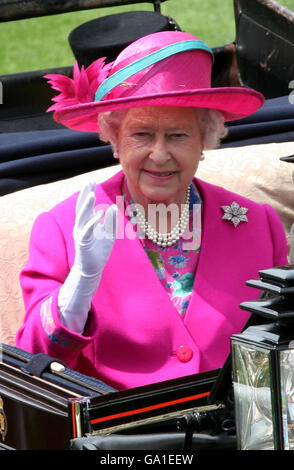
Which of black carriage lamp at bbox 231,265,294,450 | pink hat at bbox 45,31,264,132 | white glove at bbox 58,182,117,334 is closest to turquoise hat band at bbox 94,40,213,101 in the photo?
pink hat at bbox 45,31,264,132

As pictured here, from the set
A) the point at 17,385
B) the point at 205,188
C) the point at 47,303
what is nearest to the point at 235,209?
the point at 205,188

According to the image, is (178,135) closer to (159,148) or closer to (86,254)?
(159,148)

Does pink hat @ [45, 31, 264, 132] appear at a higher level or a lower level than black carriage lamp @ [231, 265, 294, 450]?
higher

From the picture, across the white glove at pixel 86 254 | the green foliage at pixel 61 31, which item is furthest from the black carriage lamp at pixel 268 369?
the green foliage at pixel 61 31

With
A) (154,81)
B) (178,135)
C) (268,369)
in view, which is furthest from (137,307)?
(268,369)

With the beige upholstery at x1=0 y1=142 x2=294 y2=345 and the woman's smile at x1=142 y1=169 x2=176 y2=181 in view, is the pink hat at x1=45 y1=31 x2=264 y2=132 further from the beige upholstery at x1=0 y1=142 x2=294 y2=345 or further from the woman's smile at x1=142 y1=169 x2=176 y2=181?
the beige upholstery at x1=0 y1=142 x2=294 y2=345

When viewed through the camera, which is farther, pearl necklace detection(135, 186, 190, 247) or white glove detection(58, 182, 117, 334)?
pearl necklace detection(135, 186, 190, 247)

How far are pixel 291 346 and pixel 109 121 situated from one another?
1.20m

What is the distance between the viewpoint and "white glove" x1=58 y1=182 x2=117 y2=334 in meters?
2.05

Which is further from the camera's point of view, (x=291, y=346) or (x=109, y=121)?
(x=109, y=121)

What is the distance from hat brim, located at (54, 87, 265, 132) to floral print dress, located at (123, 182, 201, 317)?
0.22 meters

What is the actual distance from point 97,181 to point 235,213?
2.06ft
